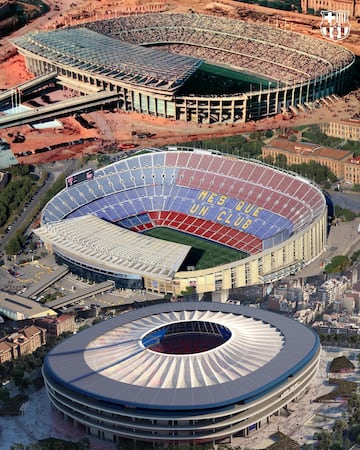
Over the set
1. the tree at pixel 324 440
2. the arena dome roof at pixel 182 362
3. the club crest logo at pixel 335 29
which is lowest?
the club crest logo at pixel 335 29

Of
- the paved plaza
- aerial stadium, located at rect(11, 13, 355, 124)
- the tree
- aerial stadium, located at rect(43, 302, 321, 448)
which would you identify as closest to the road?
aerial stadium, located at rect(11, 13, 355, 124)

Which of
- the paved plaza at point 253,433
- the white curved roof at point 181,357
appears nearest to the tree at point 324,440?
the paved plaza at point 253,433

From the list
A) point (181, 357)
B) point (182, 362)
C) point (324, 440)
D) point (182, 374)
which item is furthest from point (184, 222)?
point (324, 440)

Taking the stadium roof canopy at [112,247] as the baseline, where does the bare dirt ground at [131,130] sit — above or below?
below

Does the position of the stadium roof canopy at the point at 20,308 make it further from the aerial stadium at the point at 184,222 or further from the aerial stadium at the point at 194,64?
the aerial stadium at the point at 194,64

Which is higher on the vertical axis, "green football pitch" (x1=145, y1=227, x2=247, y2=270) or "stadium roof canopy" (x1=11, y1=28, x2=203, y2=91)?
"stadium roof canopy" (x1=11, y1=28, x2=203, y2=91)

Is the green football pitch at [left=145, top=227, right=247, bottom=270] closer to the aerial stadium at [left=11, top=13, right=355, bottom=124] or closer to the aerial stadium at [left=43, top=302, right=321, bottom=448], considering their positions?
the aerial stadium at [left=43, top=302, right=321, bottom=448]

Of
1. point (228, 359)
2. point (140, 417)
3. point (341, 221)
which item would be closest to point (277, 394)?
point (228, 359)

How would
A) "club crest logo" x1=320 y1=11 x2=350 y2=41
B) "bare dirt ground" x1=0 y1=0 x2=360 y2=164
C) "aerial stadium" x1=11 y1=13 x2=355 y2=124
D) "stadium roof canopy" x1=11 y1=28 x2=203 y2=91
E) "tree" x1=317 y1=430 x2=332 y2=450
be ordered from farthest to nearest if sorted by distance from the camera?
"club crest logo" x1=320 y1=11 x2=350 y2=41 → "stadium roof canopy" x1=11 y1=28 x2=203 y2=91 → "aerial stadium" x1=11 y1=13 x2=355 y2=124 → "bare dirt ground" x1=0 y1=0 x2=360 y2=164 → "tree" x1=317 y1=430 x2=332 y2=450
